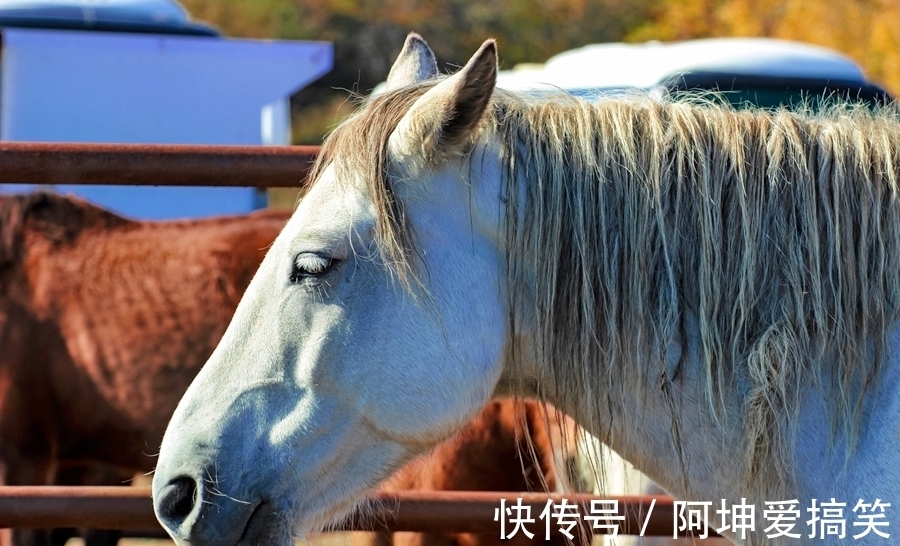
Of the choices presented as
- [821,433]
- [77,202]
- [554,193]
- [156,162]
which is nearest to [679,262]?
[554,193]

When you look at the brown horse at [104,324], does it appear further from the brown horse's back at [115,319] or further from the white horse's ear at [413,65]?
the white horse's ear at [413,65]

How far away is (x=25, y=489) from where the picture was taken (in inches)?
87.5

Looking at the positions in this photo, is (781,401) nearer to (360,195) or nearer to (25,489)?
(360,195)

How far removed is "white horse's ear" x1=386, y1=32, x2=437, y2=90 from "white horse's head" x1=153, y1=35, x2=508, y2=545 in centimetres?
32

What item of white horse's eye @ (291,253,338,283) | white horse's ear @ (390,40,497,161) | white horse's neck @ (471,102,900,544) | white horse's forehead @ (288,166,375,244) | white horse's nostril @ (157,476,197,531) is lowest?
white horse's nostril @ (157,476,197,531)

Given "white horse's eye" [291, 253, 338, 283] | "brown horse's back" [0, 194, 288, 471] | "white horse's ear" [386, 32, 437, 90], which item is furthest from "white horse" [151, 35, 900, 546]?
"brown horse's back" [0, 194, 288, 471]

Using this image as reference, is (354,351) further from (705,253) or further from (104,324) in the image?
(104,324)

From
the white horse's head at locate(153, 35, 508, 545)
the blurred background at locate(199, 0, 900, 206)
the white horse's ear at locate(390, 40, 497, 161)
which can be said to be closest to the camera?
the white horse's ear at locate(390, 40, 497, 161)

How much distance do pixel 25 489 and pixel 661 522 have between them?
4.78 ft

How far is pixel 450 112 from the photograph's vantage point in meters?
1.62

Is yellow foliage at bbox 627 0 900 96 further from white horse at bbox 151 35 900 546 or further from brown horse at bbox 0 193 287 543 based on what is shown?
white horse at bbox 151 35 900 546

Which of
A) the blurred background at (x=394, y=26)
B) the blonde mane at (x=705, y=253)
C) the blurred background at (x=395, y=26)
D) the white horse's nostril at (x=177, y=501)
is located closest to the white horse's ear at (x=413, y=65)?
the blonde mane at (x=705, y=253)

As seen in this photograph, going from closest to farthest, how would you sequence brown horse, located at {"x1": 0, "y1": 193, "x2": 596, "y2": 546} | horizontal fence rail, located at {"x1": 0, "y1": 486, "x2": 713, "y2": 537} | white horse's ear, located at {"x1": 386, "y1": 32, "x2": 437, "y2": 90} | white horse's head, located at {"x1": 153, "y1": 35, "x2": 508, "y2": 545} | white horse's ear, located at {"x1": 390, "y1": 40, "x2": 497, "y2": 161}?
white horse's ear, located at {"x1": 390, "y1": 40, "x2": 497, "y2": 161}, white horse's head, located at {"x1": 153, "y1": 35, "x2": 508, "y2": 545}, white horse's ear, located at {"x1": 386, "y1": 32, "x2": 437, "y2": 90}, horizontal fence rail, located at {"x1": 0, "y1": 486, "x2": 713, "y2": 537}, brown horse, located at {"x1": 0, "y1": 193, "x2": 596, "y2": 546}

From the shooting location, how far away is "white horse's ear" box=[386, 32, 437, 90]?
2047 mm
